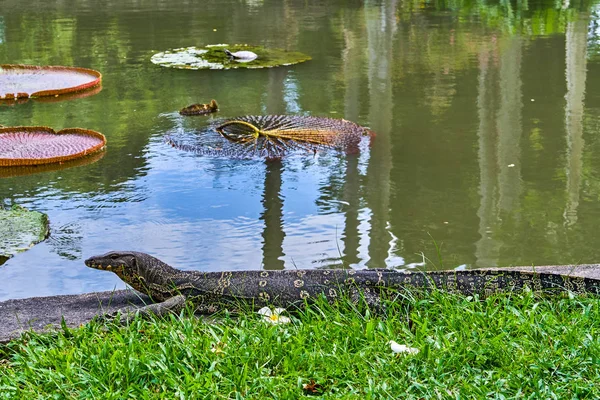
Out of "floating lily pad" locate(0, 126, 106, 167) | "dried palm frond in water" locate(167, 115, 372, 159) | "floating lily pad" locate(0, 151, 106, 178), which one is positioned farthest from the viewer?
"dried palm frond in water" locate(167, 115, 372, 159)

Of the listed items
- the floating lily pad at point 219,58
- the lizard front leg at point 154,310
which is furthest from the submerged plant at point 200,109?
the lizard front leg at point 154,310

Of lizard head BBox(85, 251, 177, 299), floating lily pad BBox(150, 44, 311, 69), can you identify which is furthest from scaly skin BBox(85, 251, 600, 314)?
floating lily pad BBox(150, 44, 311, 69)

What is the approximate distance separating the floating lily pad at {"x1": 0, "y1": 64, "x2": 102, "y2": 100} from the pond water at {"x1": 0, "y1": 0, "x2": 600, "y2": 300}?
1.00 feet

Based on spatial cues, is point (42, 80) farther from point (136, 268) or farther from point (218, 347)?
point (218, 347)

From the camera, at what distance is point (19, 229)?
18.8ft

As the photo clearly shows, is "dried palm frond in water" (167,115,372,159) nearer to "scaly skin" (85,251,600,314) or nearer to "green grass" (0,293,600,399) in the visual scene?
"scaly skin" (85,251,600,314)

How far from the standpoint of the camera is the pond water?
5.42 meters

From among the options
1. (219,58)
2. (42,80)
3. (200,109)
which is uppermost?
(219,58)

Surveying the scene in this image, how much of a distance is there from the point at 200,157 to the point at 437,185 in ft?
6.93

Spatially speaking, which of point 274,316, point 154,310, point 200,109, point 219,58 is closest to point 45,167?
point 200,109

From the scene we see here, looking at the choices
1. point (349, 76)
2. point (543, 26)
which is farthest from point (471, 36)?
point (349, 76)

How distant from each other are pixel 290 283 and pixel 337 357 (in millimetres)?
817

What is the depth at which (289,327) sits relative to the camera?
144 inches

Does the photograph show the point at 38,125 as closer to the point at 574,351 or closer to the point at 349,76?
the point at 349,76
